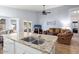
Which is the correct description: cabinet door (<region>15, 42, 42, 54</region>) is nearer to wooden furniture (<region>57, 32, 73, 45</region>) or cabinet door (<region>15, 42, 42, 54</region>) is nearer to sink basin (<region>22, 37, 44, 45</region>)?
sink basin (<region>22, 37, 44, 45</region>)

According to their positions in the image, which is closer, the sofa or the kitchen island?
the kitchen island

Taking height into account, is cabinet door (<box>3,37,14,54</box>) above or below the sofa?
below

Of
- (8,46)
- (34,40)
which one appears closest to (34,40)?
(34,40)

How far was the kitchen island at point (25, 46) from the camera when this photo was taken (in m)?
1.65

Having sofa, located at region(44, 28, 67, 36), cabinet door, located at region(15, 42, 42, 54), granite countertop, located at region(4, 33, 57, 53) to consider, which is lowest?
cabinet door, located at region(15, 42, 42, 54)

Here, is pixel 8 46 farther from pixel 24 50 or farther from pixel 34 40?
pixel 34 40

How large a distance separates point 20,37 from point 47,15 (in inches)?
28.4

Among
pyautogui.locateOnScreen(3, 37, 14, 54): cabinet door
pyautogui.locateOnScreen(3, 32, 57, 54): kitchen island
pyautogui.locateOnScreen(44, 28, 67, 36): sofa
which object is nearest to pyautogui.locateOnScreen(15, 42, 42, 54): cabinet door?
pyautogui.locateOnScreen(3, 32, 57, 54): kitchen island

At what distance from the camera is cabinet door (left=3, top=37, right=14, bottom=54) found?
173 cm

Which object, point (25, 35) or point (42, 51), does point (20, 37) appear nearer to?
point (25, 35)

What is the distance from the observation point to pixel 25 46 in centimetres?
175

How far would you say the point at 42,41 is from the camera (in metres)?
1.82
